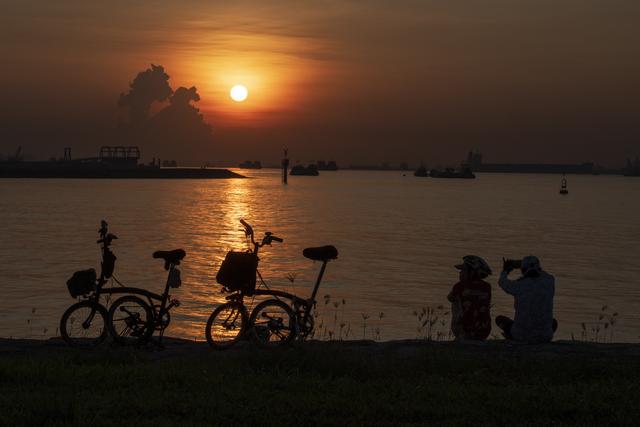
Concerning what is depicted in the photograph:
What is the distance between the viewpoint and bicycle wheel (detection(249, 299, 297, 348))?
10891 mm

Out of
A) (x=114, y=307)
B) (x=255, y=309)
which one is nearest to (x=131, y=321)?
(x=114, y=307)

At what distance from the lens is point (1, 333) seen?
1805 cm

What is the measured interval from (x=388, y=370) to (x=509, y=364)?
160 centimetres

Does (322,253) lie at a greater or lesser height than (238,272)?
greater

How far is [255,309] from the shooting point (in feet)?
36.1

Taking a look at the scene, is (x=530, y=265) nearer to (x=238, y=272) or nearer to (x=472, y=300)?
(x=472, y=300)

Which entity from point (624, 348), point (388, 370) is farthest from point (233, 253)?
point (624, 348)

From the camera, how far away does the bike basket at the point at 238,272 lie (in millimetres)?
10633

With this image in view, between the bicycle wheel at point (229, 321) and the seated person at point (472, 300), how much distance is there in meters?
2.99

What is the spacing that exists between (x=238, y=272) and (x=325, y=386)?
2.53 metres

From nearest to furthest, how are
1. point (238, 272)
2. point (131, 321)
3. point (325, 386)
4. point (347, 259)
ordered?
point (325, 386)
point (238, 272)
point (131, 321)
point (347, 259)

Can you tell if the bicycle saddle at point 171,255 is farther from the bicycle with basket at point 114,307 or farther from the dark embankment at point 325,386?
the dark embankment at point 325,386

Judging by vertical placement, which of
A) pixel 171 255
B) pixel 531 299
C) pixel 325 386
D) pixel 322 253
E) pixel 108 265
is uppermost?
pixel 322 253

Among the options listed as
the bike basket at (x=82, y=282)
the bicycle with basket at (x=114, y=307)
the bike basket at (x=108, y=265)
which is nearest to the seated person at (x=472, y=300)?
the bicycle with basket at (x=114, y=307)
